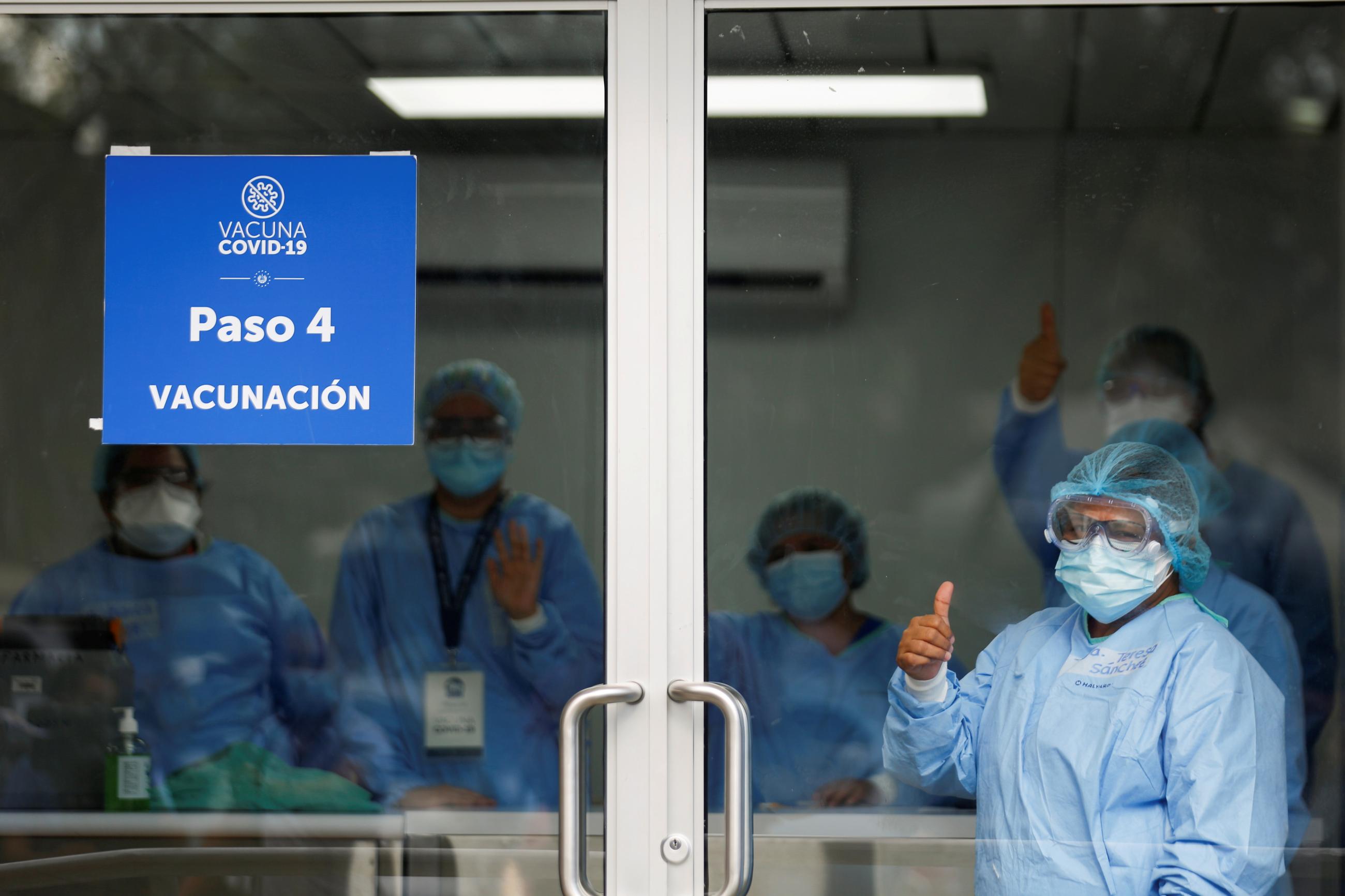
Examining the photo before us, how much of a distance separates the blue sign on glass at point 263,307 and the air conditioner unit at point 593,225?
69mm

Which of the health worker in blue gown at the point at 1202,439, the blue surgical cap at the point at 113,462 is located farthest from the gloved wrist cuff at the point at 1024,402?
the blue surgical cap at the point at 113,462

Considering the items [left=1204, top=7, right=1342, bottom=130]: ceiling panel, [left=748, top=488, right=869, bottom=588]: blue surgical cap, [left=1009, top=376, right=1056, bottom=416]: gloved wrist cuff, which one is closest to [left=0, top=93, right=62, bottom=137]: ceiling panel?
[left=748, top=488, right=869, bottom=588]: blue surgical cap

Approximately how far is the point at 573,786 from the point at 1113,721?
31.7 inches

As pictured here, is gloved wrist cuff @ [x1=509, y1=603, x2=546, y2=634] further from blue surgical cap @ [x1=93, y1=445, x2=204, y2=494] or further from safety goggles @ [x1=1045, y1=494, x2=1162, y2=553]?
safety goggles @ [x1=1045, y1=494, x2=1162, y2=553]

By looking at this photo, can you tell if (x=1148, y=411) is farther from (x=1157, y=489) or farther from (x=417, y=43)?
(x=417, y=43)

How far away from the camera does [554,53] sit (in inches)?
73.5

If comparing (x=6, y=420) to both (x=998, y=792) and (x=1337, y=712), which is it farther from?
(x=1337, y=712)

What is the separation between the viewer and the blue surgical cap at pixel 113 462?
6.02 ft

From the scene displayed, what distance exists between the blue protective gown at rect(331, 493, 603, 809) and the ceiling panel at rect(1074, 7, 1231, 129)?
1132 mm

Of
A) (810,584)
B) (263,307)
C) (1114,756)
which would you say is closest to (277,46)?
(263,307)

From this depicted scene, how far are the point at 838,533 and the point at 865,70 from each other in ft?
2.49

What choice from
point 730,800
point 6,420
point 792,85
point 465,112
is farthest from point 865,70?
point 6,420

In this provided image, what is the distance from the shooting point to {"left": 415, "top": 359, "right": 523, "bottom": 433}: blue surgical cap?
183 cm

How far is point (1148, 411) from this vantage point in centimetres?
185
